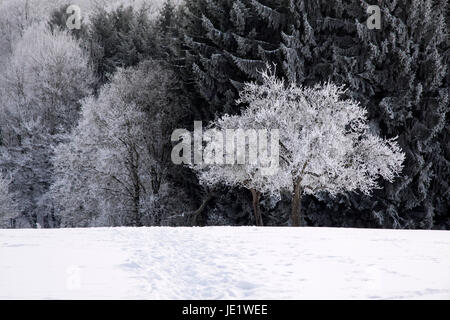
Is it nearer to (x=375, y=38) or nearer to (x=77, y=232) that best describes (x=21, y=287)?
(x=77, y=232)

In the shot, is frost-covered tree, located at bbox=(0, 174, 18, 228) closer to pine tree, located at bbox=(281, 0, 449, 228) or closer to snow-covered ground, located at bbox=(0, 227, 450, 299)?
pine tree, located at bbox=(281, 0, 449, 228)

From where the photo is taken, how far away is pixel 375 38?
25.5 m

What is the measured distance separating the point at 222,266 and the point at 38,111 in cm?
2932

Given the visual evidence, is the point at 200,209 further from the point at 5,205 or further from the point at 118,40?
the point at 118,40

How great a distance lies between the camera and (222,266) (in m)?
8.96

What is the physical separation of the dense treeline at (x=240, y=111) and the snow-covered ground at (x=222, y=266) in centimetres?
1047

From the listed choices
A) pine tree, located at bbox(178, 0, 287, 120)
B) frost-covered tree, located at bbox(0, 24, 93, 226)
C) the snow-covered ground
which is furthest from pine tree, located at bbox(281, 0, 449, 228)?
frost-covered tree, located at bbox(0, 24, 93, 226)

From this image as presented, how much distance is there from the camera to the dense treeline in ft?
81.1

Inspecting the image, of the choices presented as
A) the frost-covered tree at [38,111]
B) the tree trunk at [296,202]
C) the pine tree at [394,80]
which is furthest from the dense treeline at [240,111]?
the tree trunk at [296,202]

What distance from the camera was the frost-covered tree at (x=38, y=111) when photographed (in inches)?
1335

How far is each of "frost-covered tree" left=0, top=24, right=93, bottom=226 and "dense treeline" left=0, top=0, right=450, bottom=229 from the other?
0.75 feet

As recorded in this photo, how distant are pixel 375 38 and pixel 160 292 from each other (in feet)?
70.5
